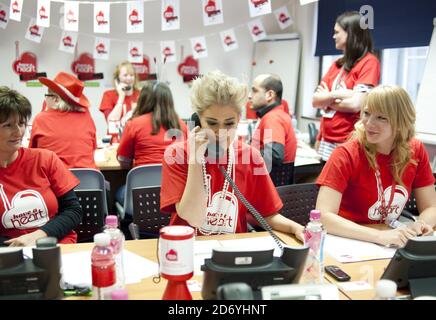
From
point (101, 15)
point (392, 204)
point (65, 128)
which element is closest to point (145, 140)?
point (65, 128)

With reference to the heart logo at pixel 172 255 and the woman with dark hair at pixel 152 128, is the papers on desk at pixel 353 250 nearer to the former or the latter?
the heart logo at pixel 172 255

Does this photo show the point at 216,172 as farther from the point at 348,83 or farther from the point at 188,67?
the point at 188,67

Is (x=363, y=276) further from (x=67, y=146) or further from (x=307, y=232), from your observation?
(x=67, y=146)

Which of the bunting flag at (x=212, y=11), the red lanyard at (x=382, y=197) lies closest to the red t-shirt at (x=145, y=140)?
the red lanyard at (x=382, y=197)

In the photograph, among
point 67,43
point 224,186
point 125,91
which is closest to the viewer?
point 224,186

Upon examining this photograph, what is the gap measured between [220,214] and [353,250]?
538mm

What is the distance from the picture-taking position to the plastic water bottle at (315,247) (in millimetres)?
1347

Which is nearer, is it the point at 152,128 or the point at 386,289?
the point at 386,289

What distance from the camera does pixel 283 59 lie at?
6.29 meters

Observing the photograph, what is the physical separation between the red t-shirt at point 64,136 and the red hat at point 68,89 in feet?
0.29

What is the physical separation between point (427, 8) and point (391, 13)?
50 cm

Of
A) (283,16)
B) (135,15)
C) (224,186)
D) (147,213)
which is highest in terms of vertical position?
(283,16)

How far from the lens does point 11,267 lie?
1079 millimetres

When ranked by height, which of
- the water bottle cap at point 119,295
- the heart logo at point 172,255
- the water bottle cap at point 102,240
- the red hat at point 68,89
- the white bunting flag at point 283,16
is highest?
the white bunting flag at point 283,16
